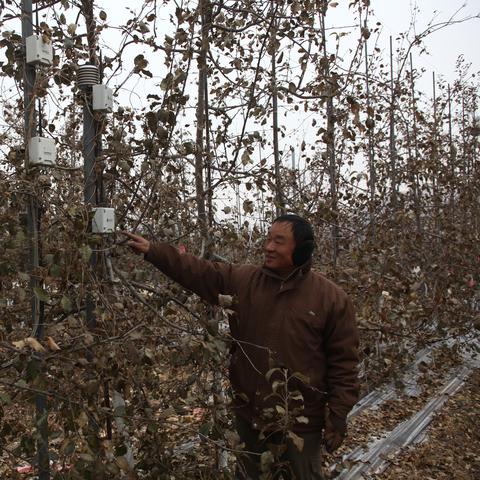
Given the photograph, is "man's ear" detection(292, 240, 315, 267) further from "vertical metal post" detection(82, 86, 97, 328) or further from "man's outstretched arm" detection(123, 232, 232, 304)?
"vertical metal post" detection(82, 86, 97, 328)

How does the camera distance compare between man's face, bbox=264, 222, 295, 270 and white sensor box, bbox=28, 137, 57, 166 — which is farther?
man's face, bbox=264, 222, 295, 270

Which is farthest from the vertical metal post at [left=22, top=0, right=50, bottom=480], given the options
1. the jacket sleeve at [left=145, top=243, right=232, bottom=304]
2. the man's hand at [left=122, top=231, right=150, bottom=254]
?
the jacket sleeve at [left=145, top=243, right=232, bottom=304]

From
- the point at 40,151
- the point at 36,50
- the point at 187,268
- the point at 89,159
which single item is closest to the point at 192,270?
the point at 187,268

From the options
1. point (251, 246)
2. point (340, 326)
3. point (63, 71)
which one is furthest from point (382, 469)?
point (63, 71)

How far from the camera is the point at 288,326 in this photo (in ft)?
8.06

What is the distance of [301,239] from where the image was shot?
2.52 m

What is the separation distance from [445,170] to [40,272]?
5.80m

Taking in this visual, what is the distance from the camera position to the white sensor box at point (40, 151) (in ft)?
6.38

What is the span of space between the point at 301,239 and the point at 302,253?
0.07 metres

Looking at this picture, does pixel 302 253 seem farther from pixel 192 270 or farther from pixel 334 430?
pixel 334 430

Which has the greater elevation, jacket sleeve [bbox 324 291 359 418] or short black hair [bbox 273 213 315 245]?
short black hair [bbox 273 213 315 245]

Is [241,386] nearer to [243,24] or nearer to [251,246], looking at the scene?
[251,246]

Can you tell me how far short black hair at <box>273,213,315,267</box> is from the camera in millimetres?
2518

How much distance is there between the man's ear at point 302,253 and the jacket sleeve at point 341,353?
0.25 metres
